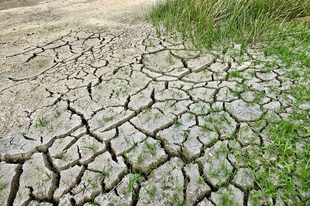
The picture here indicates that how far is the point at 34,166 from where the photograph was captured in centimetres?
173

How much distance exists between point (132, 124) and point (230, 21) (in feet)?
7.14

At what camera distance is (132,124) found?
205cm

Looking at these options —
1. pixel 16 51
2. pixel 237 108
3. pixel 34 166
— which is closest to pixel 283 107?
pixel 237 108

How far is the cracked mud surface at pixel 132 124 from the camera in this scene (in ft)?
5.02

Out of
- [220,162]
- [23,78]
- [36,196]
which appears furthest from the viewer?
[23,78]

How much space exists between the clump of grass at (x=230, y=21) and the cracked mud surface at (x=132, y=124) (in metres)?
0.33

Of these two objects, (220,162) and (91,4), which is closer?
(220,162)

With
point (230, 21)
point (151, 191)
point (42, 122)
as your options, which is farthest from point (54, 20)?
point (151, 191)

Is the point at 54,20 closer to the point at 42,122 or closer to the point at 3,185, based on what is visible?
the point at 42,122

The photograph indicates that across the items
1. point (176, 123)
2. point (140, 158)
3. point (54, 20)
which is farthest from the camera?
point (54, 20)

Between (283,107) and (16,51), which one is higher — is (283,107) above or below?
below

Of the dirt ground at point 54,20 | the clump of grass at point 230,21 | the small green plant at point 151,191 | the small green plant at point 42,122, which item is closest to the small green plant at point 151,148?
the small green plant at point 151,191

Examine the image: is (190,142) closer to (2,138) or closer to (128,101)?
(128,101)

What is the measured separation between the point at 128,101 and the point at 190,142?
80 cm
